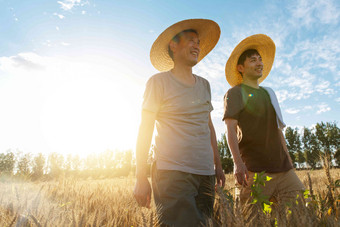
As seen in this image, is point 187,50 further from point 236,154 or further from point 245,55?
point 245,55

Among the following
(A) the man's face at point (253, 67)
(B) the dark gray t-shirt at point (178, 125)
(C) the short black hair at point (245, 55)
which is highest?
A: (C) the short black hair at point (245, 55)

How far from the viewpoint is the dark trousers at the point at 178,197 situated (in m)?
1.80

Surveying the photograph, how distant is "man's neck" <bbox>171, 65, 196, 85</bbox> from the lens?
2454 millimetres

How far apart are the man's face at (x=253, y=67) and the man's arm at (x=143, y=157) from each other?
1825 mm

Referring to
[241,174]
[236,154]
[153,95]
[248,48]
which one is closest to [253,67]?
[248,48]

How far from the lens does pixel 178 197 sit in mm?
1836

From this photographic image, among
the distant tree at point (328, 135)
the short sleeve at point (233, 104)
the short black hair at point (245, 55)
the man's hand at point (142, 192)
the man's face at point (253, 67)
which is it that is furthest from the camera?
the distant tree at point (328, 135)

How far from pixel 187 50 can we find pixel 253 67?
1.30 m

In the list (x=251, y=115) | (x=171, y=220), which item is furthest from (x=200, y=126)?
(x=251, y=115)

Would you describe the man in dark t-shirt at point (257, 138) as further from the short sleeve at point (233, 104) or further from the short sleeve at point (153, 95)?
the short sleeve at point (153, 95)

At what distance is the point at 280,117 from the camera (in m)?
3.05

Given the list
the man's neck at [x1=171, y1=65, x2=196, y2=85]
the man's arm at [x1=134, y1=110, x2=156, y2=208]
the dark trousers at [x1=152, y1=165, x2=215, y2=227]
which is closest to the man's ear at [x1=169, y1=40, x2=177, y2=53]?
the man's neck at [x1=171, y1=65, x2=196, y2=85]

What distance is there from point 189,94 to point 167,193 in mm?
962

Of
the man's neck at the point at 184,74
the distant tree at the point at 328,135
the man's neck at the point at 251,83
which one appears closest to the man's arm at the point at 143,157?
the man's neck at the point at 184,74
